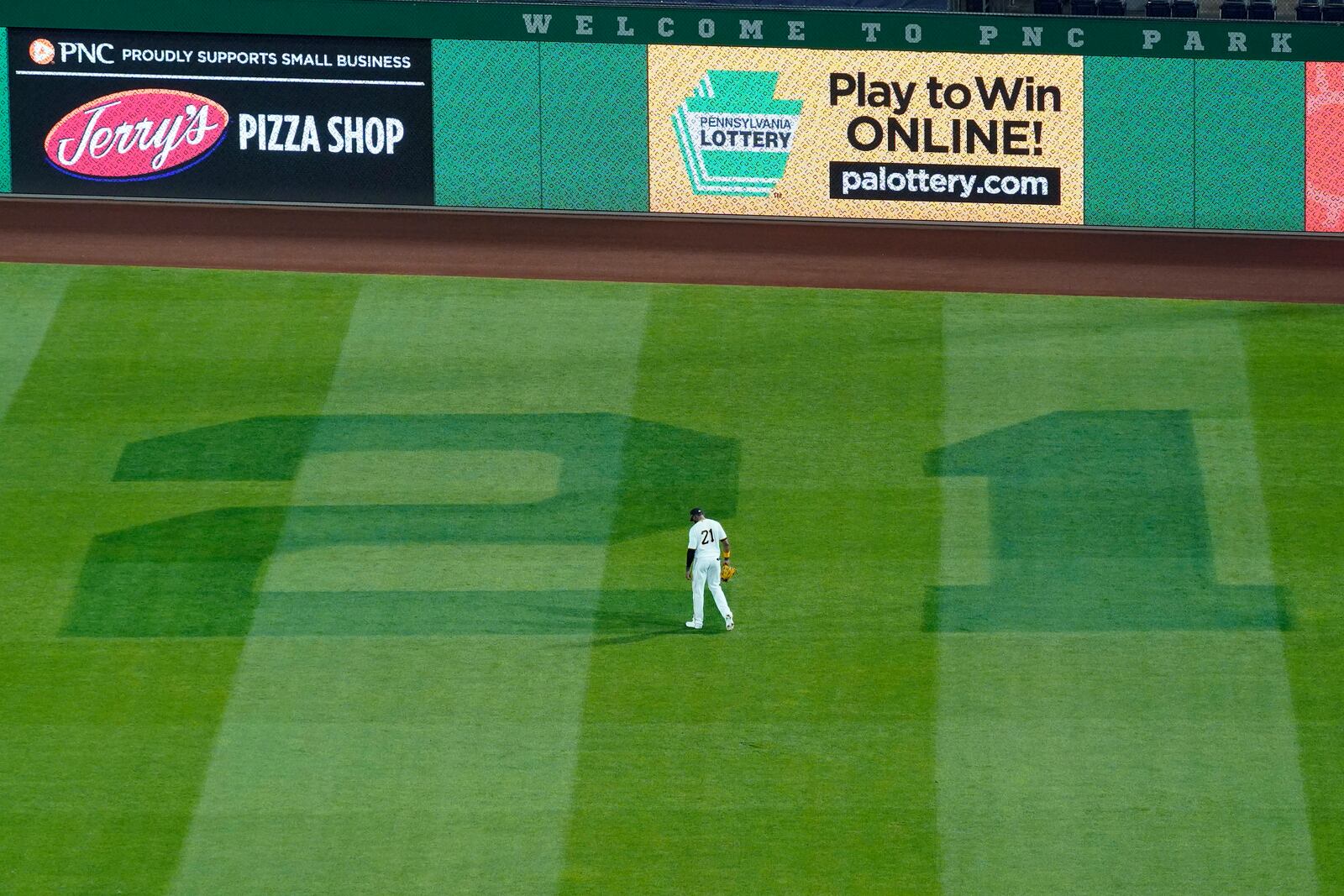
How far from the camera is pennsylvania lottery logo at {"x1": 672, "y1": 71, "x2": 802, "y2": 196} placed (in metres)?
33.1

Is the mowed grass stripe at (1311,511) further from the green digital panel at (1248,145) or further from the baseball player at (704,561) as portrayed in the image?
the baseball player at (704,561)

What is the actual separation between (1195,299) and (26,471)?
52.4 ft

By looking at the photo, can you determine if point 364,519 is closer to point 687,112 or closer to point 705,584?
point 705,584

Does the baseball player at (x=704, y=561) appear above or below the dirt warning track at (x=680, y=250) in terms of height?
below

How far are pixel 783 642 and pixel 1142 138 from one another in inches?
443

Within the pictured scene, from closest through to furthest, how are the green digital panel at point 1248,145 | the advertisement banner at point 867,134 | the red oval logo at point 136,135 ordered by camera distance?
1. the green digital panel at point 1248,145
2. the advertisement banner at point 867,134
3. the red oval logo at point 136,135

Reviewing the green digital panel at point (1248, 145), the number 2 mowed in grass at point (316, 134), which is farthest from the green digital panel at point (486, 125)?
the green digital panel at point (1248, 145)

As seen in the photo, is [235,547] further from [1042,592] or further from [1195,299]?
[1195,299]

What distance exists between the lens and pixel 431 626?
25.7m

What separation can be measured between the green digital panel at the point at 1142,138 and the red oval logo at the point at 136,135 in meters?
12.8

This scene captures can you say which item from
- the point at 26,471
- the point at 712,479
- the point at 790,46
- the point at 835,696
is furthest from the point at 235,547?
the point at 790,46

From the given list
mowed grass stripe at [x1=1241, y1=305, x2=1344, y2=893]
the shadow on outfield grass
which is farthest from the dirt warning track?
the shadow on outfield grass

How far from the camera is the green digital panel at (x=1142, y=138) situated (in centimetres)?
3231

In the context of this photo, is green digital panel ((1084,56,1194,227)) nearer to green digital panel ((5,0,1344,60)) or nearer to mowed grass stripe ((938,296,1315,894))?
green digital panel ((5,0,1344,60))
